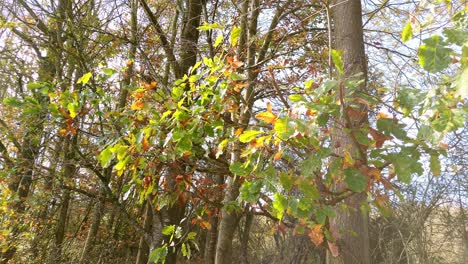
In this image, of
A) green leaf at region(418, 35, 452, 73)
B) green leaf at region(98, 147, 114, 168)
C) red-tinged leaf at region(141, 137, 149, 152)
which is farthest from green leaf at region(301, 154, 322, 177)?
green leaf at region(98, 147, 114, 168)

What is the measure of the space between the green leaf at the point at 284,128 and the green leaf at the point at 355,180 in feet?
1.16

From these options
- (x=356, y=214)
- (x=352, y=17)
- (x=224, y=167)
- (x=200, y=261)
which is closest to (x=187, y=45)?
(x=224, y=167)

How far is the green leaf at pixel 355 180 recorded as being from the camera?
1699 millimetres

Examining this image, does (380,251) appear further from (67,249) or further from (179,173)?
(67,249)

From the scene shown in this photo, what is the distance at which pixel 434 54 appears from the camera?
4.58ft

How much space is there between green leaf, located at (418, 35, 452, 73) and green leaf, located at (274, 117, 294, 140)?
1.66 ft

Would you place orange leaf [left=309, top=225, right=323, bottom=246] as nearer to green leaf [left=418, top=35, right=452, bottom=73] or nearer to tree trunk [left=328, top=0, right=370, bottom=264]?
tree trunk [left=328, top=0, right=370, bottom=264]

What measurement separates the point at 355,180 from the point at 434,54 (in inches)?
23.2

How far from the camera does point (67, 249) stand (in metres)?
7.95

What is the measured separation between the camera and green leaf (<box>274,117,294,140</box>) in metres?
1.56

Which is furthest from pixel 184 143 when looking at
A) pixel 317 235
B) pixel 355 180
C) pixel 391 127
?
pixel 391 127

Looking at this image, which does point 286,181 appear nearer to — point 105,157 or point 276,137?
point 276,137

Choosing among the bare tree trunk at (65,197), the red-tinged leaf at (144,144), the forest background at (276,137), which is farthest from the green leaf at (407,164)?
the bare tree trunk at (65,197)

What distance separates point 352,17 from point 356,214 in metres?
1.27
